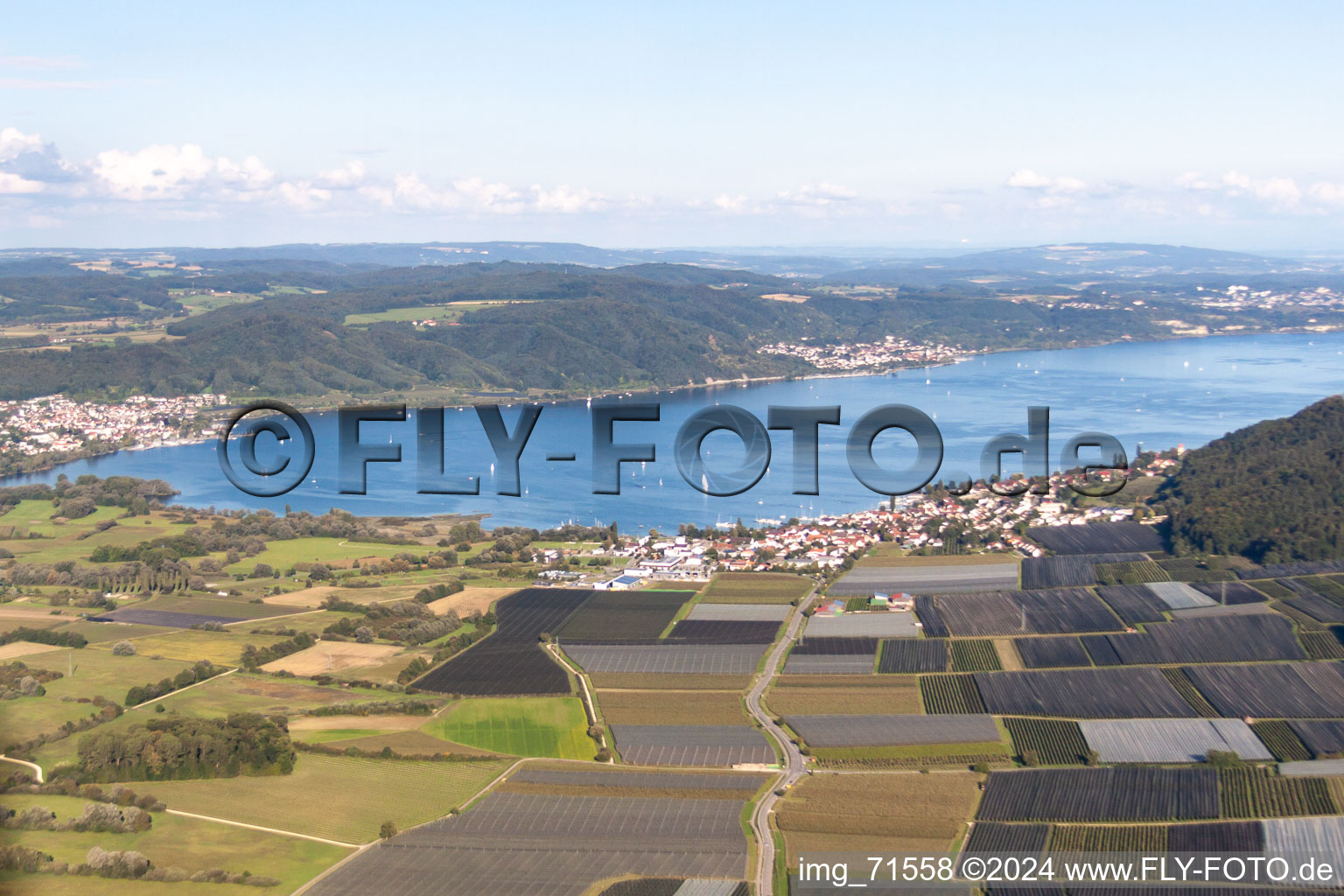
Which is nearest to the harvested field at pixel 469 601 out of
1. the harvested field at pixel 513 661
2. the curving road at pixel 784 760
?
the harvested field at pixel 513 661

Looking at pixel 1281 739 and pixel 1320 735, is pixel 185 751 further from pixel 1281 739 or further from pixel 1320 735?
pixel 1320 735

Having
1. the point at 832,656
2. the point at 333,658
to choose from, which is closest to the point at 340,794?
the point at 333,658

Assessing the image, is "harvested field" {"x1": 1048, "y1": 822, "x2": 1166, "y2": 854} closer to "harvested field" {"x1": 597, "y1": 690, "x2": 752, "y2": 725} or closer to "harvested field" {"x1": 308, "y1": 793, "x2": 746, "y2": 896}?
"harvested field" {"x1": 308, "y1": 793, "x2": 746, "y2": 896}

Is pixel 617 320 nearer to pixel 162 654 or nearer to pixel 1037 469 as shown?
pixel 1037 469

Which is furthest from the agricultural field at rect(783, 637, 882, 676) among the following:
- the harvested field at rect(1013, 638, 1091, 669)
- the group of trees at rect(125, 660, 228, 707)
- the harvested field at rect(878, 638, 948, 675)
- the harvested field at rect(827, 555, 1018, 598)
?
the group of trees at rect(125, 660, 228, 707)

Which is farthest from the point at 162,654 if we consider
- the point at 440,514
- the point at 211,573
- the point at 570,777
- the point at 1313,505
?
the point at 1313,505

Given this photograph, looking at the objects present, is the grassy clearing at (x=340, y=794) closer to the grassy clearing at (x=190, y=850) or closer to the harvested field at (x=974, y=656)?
the grassy clearing at (x=190, y=850)
